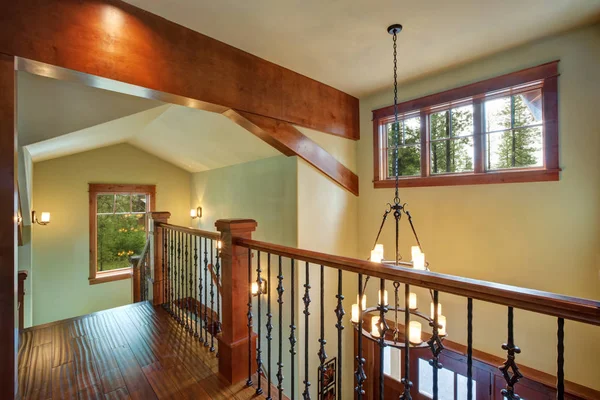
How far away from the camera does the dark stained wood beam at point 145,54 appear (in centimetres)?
180

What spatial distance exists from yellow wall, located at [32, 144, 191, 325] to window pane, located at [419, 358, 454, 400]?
19.7 feet

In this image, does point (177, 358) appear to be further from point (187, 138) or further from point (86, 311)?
point (86, 311)

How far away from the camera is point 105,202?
20.1 ft

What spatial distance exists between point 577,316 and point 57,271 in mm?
7245

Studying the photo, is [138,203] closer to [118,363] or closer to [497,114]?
[118,363]

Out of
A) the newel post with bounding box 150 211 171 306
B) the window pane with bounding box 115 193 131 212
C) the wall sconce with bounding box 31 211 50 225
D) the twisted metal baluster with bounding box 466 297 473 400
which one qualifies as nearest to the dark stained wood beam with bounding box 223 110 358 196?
the newel post with bounding box 150 211 171 306

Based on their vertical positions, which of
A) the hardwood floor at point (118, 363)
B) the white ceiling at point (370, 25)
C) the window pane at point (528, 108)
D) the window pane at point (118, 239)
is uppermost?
the white ceiling at point (370, 25)

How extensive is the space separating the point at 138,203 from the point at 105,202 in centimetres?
65

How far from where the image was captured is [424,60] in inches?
122

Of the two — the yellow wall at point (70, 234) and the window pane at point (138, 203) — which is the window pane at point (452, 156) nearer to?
the yellow wall at point (70, 234)

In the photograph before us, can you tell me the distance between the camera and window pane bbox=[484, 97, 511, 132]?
3029mm

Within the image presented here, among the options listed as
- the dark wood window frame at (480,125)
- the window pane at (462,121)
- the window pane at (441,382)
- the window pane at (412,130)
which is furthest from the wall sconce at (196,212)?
the window pane at (462,121)

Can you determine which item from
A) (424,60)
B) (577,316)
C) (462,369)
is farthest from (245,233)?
(462,369)

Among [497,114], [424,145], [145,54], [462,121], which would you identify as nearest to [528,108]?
[497,114]
